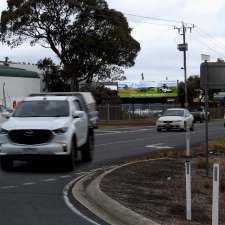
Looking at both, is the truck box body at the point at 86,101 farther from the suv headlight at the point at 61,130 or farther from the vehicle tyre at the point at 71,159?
the suv headlight at the point at 61,130

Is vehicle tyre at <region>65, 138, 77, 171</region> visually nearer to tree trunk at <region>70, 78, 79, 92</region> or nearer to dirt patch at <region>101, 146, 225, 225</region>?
dirt patch at <region>101, 146, 225, 225</region>

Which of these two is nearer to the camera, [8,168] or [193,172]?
[8,168]

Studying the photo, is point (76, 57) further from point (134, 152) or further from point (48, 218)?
point (48, 218)

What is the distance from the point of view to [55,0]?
66125 millimetres

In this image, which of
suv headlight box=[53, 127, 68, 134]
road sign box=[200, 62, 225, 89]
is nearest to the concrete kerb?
suv headlight box=[53, 127, 68, 134]

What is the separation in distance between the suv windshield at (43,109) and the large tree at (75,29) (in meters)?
47.0

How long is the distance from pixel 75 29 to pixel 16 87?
8065 millimetres

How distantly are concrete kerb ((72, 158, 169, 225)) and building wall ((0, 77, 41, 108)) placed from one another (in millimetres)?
49706

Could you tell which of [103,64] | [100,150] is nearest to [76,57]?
[103,64]

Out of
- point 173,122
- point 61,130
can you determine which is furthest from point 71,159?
point 173,122

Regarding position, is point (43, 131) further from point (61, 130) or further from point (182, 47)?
point (182, 47)

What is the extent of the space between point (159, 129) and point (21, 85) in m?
28.4

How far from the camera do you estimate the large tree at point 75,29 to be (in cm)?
6625

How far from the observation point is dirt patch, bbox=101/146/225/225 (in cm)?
1137
